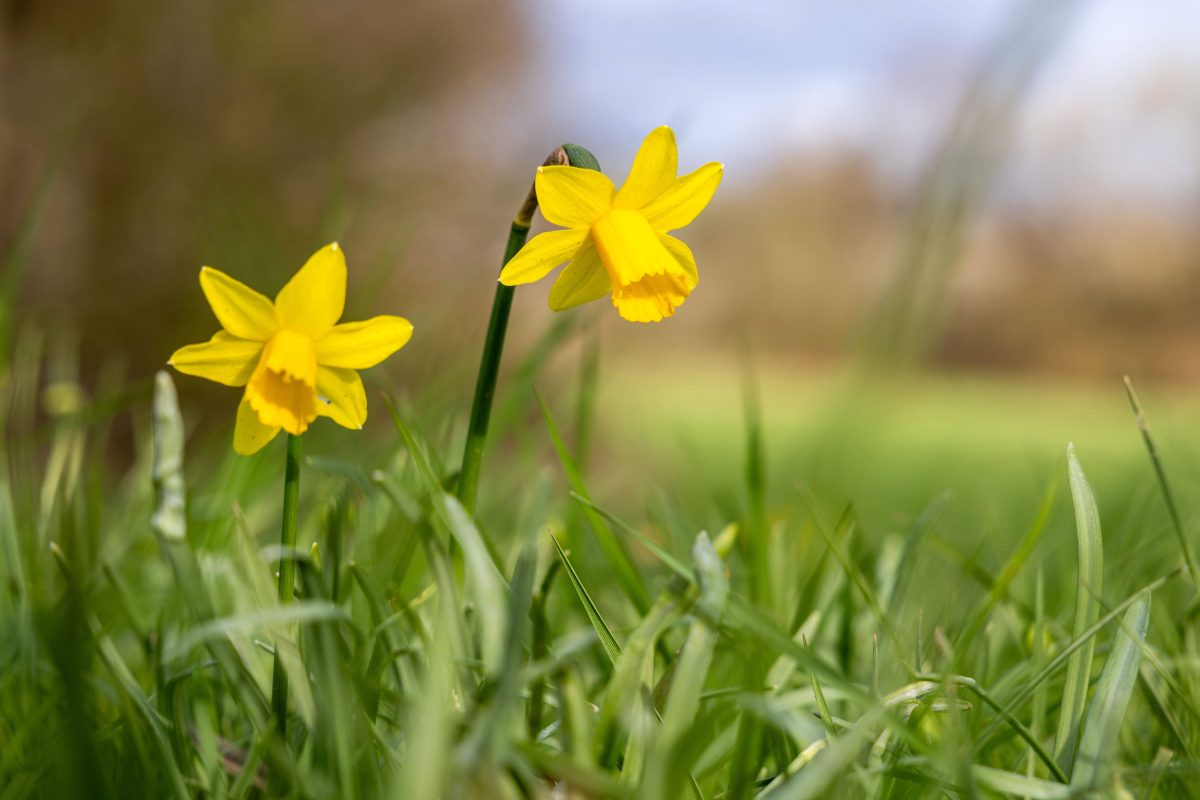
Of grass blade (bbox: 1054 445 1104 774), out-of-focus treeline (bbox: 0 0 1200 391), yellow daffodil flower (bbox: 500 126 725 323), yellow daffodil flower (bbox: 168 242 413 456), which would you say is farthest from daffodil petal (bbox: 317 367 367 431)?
out-of-focus treeline (bbox: 0 0 1200 391)

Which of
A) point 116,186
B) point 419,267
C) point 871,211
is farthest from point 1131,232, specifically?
point 116,186

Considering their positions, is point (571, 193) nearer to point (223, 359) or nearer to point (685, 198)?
point (685, 198)

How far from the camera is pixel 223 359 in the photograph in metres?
0.49

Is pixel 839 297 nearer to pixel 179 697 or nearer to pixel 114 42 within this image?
pixel 114 42

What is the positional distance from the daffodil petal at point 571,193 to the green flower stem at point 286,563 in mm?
176

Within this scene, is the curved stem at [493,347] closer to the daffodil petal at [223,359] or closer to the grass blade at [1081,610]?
the daffodil petal at [223,359]

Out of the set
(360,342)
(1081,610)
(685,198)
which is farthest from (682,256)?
(1081,610)

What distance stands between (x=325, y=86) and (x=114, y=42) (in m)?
0.71

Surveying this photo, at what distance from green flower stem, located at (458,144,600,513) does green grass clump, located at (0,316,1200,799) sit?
24 mm

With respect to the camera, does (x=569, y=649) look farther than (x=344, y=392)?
No

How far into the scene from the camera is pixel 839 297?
26.1ft

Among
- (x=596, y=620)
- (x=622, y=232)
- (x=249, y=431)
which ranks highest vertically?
(x=622, y=232)

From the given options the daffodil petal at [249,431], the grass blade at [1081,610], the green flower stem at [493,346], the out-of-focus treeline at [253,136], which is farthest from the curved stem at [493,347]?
the out-of-focus treeline at [253,136]

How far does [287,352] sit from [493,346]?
0.10 meters
